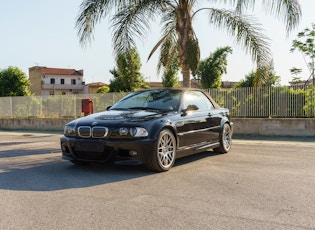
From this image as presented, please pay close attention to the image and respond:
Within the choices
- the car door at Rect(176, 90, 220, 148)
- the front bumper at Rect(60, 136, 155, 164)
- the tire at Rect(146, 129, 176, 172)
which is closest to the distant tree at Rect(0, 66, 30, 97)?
the car door at Rect(176, 90, 220, 148)

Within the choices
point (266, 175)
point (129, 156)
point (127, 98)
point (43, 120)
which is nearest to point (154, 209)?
point (129, 156)

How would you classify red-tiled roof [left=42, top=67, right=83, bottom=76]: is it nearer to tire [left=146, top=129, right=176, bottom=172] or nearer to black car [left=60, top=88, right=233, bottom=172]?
black car [left=60, top=88, right=233, bottom=172]

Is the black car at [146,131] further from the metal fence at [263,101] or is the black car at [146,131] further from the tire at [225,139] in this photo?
the metal fence at [263,101]

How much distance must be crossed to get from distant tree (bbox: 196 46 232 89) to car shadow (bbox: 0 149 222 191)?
39.2 meters

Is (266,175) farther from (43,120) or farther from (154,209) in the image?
(43,120)

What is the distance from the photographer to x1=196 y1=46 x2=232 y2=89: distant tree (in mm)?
45812

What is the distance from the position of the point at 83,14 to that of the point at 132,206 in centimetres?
812

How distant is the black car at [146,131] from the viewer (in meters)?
5.88

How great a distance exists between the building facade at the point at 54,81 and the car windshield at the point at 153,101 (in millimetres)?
82833

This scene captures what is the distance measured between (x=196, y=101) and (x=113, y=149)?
8.08 feet

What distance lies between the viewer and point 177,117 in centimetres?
664

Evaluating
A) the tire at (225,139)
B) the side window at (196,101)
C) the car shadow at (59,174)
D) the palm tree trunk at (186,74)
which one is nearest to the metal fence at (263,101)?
the palm tree trunk at (186,74)

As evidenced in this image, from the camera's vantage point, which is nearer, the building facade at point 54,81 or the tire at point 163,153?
the tire at point 163,153

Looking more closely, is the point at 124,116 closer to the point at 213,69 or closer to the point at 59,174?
the point at 59,174
